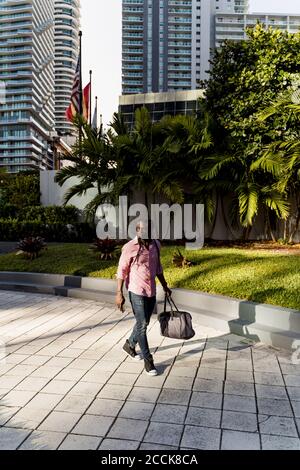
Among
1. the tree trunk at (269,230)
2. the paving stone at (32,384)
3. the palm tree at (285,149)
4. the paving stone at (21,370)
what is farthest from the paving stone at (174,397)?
the tree trunk at (269,230)

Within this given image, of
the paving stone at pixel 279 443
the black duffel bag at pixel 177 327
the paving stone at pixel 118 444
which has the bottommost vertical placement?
→ the paving stone at pixel 279 443

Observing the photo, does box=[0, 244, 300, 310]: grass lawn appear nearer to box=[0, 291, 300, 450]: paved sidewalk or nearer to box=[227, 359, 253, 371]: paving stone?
box=[0, 291, 300, 450]: paved sidewalk

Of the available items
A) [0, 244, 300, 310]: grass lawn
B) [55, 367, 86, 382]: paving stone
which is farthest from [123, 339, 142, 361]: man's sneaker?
[0, 244, 300, 310]: grass lawn

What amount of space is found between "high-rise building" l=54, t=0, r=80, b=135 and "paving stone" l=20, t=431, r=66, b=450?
16861 cm

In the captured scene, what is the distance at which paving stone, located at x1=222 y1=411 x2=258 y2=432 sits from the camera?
3713 mm

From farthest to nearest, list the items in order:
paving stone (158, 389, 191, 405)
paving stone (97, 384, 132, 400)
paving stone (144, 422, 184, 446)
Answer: paving stone (97, 384, 132, 400) → paving stone (158, 389, 191, 405) → paving stone (144, 422, 184, 446)

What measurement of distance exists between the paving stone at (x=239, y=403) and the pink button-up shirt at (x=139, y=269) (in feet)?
4.51

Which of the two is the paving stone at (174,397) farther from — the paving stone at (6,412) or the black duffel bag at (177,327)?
the paving stone at (6,412)

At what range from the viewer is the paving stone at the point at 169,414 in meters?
3.85

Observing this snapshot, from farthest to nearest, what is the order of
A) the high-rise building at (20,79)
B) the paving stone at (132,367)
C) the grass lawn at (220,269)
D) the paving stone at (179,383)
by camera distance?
the high-rise building at (20,79)
the grass lawn at (220,269)
the paving stone at (132,367)
the paving stone at (179,383)

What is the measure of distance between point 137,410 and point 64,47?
192 metres

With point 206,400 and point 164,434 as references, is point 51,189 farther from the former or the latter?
point 164,434

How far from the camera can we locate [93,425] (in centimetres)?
375

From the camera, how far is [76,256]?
38.2ft
